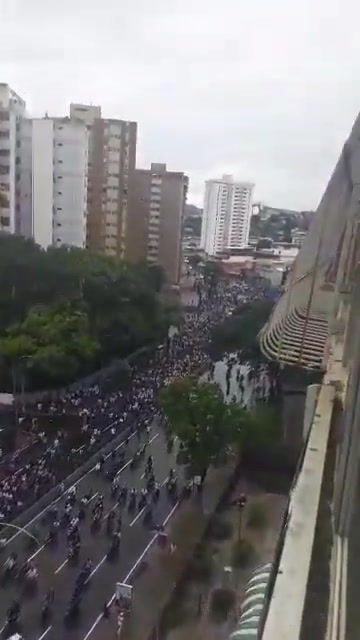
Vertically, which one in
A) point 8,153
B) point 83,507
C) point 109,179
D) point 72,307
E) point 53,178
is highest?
point 8,153

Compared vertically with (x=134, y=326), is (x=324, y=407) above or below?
above

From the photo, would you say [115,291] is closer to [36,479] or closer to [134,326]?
[134,326]

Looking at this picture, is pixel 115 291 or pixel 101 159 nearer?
pixel 115 291

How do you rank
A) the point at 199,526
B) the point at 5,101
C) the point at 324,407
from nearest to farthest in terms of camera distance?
the point at 324,407, the point at 199,526, the point at 5,101

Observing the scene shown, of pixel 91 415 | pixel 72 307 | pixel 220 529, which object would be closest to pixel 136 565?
pixel 220 529

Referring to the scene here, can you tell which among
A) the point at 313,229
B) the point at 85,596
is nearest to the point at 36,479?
the point at 85,596

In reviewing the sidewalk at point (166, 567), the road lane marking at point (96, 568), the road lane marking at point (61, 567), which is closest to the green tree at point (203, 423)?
the sidewalk at point (166, 567)

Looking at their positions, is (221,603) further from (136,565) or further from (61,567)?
(61,567)
